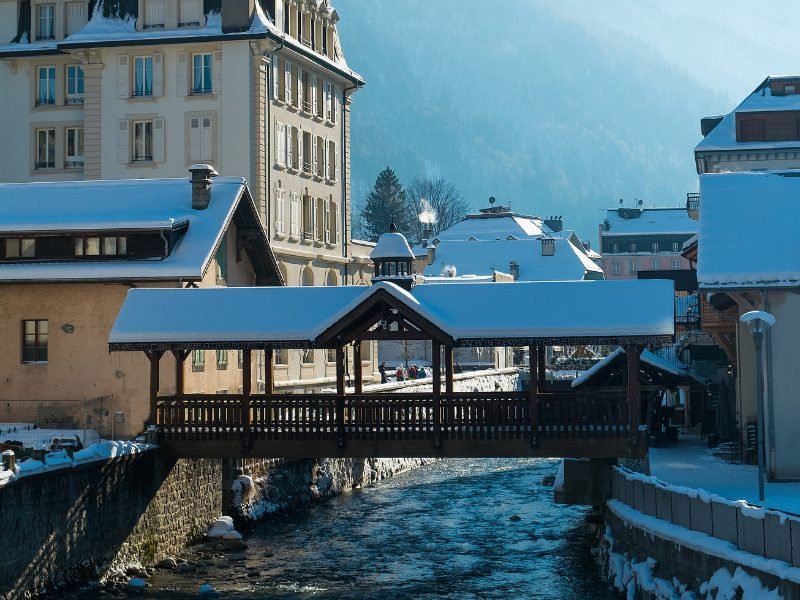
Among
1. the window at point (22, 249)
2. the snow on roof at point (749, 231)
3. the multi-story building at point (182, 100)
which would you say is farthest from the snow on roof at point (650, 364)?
the multi-story building at point (182, 100)

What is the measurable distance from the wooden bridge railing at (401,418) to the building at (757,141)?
3286 cm

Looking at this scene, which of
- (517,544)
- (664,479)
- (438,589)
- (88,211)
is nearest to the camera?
(438,589)

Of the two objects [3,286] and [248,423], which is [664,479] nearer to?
[248,423]

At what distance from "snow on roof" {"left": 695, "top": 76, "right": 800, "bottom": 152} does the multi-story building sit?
722 inches

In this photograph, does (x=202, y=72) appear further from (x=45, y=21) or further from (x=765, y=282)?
(x=765, y=282)

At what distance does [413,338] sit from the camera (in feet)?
104

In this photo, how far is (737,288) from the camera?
3194cm

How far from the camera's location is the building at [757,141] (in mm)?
62281

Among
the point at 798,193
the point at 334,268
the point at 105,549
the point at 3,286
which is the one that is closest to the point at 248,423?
the point at 105,549

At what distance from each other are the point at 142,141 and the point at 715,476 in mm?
34877

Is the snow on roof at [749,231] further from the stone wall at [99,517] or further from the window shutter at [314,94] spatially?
the window shutter at [314,94]

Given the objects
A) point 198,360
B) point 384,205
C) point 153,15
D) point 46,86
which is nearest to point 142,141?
point 153,15

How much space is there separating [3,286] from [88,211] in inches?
144

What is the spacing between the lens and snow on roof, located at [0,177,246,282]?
38.2 metres
